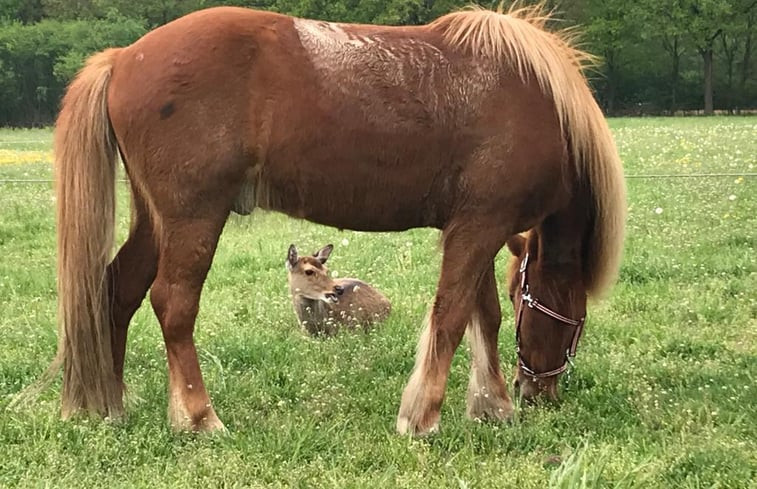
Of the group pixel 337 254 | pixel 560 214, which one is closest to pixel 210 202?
pixel 560 214

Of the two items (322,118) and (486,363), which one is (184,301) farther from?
(486,363)

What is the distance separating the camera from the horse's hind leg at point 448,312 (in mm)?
3746

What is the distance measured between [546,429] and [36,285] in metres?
4.61

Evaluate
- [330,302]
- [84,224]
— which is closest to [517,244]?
[330,302]

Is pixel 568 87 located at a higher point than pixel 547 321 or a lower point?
higher

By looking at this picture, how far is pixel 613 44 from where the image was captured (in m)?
50.1

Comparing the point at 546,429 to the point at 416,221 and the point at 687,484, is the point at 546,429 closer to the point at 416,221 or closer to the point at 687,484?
the point at 687,484

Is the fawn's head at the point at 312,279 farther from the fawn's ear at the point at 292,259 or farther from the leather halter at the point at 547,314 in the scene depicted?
the leather halter at the point at 547,314

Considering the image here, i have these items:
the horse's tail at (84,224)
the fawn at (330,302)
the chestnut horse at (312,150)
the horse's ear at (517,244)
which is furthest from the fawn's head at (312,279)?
the horse's tail at (84,224)

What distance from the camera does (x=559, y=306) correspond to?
4188mm

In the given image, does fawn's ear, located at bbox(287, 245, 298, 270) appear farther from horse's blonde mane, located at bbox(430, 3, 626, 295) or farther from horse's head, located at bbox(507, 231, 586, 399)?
horse's blonde mane, located at bbox(430, 3, 626, 295)

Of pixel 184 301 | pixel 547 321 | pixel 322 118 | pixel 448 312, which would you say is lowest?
pixel 547 321

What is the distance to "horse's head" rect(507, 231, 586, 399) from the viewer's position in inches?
165

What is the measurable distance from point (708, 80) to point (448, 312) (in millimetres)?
47097
